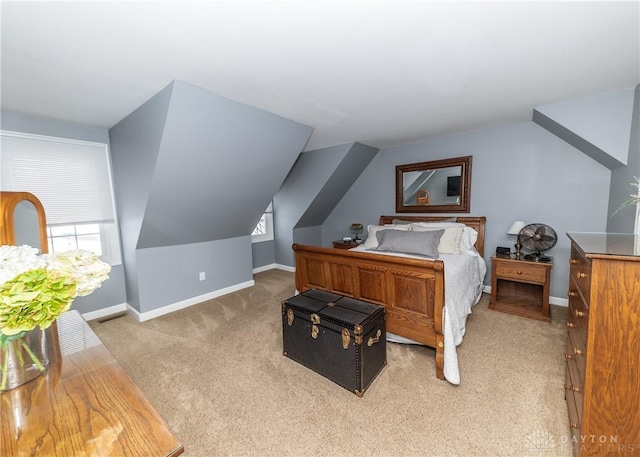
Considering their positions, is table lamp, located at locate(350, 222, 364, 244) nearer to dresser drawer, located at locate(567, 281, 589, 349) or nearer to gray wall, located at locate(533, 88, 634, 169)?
gray wall, located at locate(533, 88, 634, 169)

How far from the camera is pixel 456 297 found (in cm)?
228

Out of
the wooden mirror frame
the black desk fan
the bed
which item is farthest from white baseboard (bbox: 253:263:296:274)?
the wooden mirror frame

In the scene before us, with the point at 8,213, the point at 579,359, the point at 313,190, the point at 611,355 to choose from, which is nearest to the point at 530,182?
the point at 579,359

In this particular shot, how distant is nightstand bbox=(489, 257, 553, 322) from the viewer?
113 inches

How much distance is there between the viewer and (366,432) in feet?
5.16

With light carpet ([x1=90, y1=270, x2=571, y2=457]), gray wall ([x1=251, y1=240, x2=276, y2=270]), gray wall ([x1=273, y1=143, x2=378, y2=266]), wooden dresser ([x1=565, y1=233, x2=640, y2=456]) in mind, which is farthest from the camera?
gray wall ([x1=251, y1=240, x2=276, y2=270])

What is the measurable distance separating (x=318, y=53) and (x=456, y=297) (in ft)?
7.01

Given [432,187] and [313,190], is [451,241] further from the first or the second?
[313,190]

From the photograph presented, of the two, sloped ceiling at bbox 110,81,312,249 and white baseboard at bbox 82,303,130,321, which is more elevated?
sloped ceiling at bbox 110,81,312,249

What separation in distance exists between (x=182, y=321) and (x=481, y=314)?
340 cm

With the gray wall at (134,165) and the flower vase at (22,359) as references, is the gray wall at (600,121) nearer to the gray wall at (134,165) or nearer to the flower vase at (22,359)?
the gray wall at (134,165)

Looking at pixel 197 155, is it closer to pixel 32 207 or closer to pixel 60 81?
pixel 60 81

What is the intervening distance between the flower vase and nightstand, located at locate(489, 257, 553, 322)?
3.69 meters

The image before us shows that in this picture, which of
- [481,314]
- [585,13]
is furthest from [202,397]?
[585,13]
